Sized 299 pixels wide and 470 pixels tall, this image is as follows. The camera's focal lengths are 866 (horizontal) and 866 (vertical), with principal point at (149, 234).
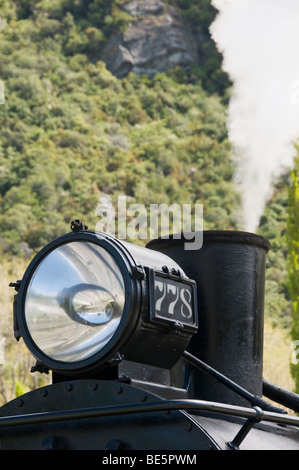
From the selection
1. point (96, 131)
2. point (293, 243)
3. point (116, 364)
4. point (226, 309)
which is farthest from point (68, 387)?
point (96, 131)

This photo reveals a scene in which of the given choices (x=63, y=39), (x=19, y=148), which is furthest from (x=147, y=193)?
(x=63, y=39)

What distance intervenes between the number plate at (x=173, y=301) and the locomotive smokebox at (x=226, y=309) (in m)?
0.28

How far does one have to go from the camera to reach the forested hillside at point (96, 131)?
138 feet

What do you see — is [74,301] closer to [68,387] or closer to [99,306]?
[99,306]

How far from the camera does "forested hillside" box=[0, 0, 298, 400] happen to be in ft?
138

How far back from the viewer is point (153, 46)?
2194 inches

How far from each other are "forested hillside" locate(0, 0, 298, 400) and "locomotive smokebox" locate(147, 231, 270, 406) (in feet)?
111

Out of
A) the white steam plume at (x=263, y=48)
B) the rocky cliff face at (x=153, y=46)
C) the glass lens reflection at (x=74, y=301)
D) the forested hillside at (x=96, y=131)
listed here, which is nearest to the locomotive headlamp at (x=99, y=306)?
the glass lens reflection at (x=74, y=301)

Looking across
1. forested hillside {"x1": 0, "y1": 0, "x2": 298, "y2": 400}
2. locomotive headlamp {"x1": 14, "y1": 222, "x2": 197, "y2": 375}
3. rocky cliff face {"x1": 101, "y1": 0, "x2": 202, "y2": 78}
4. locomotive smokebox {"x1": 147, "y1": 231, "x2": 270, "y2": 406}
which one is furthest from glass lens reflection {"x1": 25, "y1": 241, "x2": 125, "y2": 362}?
rocky cliff face {"x1": 101, "y1": 0, "x2": 202, "y2": 78}

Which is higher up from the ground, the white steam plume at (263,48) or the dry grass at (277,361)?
the white steam plume at (263,48)

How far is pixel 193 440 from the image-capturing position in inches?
83.2

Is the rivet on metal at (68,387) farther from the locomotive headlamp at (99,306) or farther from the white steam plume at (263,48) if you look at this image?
the white steam plume at (263,48)

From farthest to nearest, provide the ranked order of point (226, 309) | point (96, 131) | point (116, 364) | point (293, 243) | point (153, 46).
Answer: point (153, 46) → point (96, 131) → point (293, 243) → point (226, 309) → point (116, 364)

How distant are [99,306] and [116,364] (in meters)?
0.19
